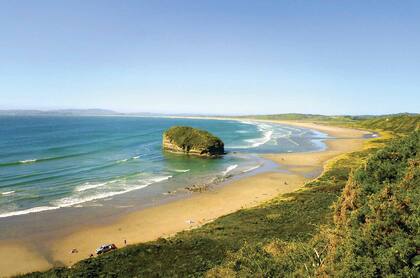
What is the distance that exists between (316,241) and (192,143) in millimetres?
64023

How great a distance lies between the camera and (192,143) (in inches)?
3194

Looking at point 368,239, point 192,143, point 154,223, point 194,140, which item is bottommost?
point 154,223

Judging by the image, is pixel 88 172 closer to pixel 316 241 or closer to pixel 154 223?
pixel 154 223

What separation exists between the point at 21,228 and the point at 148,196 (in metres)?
16.0

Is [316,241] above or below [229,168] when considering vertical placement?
above

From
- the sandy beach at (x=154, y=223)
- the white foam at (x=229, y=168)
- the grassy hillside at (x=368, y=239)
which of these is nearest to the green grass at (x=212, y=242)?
the grassy hillside at (x=368, y=239)

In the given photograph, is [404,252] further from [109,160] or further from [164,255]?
[109,160]

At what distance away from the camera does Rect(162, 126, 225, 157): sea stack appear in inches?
3091

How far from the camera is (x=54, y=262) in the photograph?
26.0 metres

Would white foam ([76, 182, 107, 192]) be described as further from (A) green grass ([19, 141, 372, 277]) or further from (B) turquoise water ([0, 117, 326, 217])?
(A) green grass ([19, 141, 372, 277])

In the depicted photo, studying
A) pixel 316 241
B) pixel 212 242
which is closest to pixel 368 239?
pixel 316 241

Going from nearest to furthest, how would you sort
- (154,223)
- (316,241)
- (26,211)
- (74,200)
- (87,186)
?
1. (316,241)
2. (154,223)
3. (26,211)
4. (74,200)
5. (87,186)

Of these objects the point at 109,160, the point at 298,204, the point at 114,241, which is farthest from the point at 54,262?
the point at 109,160

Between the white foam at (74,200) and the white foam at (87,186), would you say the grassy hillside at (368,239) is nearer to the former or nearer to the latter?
the white foam at (74,200)
